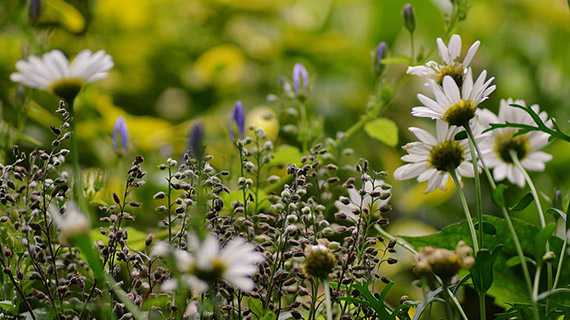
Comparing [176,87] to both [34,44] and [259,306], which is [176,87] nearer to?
[34,44]

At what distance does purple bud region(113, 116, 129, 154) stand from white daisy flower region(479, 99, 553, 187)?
13.5 inches

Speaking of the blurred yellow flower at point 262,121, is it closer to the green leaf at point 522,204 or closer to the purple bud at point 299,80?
the purple bud at point 299,80

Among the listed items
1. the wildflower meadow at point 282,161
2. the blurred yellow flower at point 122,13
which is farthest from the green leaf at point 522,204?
the blurred yellow flower at point 122,13

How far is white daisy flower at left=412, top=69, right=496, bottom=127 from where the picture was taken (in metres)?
0.60

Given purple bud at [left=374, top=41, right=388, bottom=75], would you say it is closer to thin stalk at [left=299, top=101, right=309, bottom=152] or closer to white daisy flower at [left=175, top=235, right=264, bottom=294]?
thin stalk at [left=299, top=101, right=309, bottom=152]

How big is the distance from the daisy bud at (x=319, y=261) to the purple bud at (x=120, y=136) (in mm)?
355

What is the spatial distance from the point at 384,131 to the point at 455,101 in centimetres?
29

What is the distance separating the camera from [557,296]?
652 millimetres

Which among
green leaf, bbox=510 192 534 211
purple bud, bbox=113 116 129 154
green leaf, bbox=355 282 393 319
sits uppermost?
purple bud, bbox=113 116 129 154

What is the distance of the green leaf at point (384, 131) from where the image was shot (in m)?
0.88

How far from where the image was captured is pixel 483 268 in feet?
1.87

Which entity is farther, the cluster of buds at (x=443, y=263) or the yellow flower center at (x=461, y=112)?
the yellow flower center at (x=461, y=112)

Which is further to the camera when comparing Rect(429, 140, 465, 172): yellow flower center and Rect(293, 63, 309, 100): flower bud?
Rect(293, 63, 309, 100): flower bud

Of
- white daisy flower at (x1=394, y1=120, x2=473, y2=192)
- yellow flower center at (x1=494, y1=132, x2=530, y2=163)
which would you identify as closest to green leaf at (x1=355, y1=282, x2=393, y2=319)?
white daisy flower at (x1=394, y1=120, x2=473, y2=192)
